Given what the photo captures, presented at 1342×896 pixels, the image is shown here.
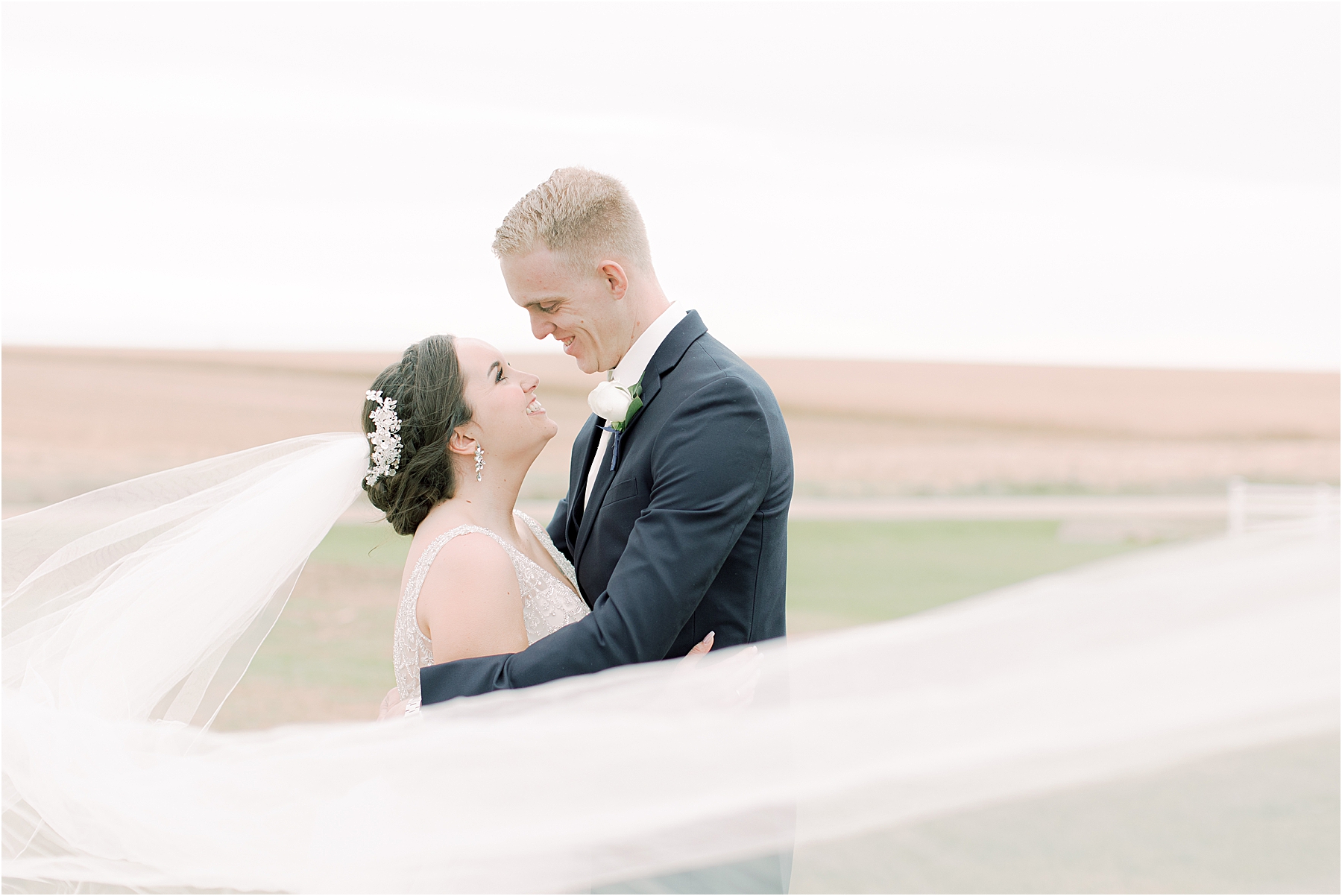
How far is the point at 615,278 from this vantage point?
273 centimetres

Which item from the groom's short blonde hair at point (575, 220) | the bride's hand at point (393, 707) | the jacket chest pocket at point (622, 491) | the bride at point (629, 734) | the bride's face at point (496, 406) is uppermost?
the groom's short blonde hair at point (575, 220)

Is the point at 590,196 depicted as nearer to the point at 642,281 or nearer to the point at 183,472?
the point at 642,281

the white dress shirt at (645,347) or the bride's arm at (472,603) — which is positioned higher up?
the white dress shirt at (645,347)

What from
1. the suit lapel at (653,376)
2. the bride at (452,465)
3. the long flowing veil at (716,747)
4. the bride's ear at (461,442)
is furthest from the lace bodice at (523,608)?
the long flowing veil at (716,747)

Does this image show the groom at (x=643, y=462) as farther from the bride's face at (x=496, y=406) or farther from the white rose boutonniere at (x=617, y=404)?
the bride's face at (x=496, y=406)

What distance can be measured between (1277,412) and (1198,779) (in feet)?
183

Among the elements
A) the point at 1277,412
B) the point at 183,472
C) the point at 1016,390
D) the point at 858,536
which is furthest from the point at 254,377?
the point at 1277,412

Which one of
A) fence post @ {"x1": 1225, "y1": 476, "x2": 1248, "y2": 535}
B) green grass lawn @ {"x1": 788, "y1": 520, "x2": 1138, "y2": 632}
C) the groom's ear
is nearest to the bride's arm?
the groom's ear

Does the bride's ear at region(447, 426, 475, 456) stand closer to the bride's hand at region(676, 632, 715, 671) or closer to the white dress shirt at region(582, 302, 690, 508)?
the white dress shirt at region(582, 302, 690, 508)

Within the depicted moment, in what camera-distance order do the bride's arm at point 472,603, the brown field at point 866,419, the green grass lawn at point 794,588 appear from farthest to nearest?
the brown field at point 866,419 → the green grass lawn at point 794,588 → the bride's arm at point 472,603

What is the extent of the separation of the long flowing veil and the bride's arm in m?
0.25

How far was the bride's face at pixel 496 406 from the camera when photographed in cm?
289

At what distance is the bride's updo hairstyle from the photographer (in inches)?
114

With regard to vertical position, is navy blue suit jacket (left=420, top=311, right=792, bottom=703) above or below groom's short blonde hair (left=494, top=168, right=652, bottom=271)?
below
